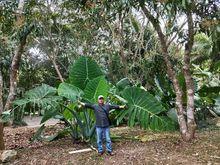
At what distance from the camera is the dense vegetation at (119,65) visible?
889 centimetres

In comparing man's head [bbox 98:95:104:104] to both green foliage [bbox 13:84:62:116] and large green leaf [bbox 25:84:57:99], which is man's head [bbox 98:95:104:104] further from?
large green leaf [bbox 25:84:57:99]

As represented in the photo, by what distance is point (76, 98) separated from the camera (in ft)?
31.0

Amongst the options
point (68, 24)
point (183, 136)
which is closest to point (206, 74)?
point (183, 136)

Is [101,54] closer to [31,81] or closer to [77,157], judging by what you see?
[31,81]

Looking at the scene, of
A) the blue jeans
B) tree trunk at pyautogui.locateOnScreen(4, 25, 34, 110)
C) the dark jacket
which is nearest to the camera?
the blue jeans

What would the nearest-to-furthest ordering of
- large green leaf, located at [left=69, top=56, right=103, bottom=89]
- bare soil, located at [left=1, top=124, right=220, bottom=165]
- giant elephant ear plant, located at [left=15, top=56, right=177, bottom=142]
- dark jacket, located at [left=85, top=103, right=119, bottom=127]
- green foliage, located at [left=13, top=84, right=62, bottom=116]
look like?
bare soil, located at [left=1, top=124, right=220, bottom=165] → dark jacket, located at [left=85, top=103, right=119, bottom=127] → green foliage, located at [left=13, top=84, right=62, bottom=116] → giant elephant ear plant, located at [left=15, top=56, right=177, bottom=142] → large green leaf, located at [left=69, top=56, right=103, bottom=89]

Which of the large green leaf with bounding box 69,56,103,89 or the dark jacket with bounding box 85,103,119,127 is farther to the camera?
the large green leaf with bounding box 69,56,103,89

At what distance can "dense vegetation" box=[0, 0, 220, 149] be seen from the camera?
29.2ft

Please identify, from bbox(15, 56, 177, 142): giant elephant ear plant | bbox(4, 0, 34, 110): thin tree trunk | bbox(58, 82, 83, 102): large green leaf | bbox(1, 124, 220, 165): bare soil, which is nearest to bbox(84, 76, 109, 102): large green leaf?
bbox(15, 56, 177, 142): giant elephant ear plant

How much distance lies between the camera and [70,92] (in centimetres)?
953

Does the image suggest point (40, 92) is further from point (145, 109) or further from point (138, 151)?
point (138, 151)

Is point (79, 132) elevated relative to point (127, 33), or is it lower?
lower

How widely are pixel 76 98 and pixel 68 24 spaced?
11.9 m

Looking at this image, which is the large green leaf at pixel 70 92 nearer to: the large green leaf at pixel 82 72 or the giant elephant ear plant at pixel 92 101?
the giant elephant ear plant at pixel 92 101
